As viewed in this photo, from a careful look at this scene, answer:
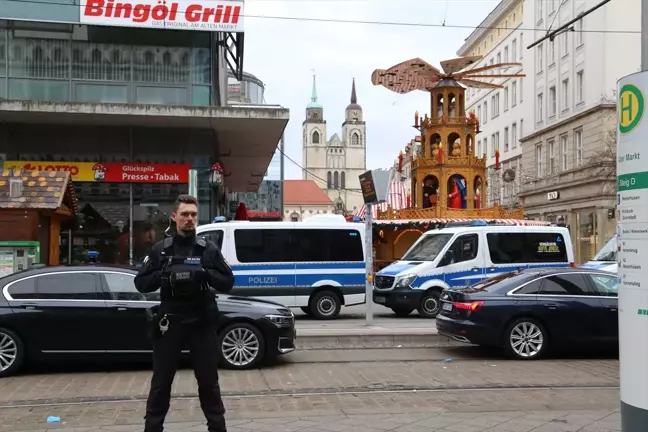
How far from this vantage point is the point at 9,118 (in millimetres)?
20219

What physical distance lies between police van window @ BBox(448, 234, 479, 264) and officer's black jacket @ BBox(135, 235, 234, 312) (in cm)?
1196

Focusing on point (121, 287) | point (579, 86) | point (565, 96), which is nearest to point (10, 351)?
point (121, 287)

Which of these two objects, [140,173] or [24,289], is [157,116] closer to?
[140,173]

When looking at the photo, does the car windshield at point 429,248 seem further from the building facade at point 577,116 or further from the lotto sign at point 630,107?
the building facade at point 577,116

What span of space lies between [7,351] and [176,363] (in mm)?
4663

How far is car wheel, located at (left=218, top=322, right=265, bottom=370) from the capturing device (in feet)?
30.6

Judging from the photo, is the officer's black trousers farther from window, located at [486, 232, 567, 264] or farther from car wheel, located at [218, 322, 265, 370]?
window, located at [486, 232, 567, 264]

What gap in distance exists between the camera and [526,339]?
1043cm

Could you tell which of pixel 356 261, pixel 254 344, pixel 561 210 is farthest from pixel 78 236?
pixel 561 210

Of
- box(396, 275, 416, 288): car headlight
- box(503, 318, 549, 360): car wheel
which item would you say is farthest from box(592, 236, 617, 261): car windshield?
box(503, 318, 549, 360): car wheel

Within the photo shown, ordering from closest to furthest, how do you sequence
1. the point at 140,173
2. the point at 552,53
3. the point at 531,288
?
Answer: the point at 531,288 → the point at 140,173 → the point at 552,53

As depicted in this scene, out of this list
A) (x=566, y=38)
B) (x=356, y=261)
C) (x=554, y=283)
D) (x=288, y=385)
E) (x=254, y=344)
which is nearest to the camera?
(x=288, y=385)

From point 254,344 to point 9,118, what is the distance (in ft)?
46.5

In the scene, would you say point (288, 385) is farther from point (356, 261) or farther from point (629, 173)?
point (356, 261)
